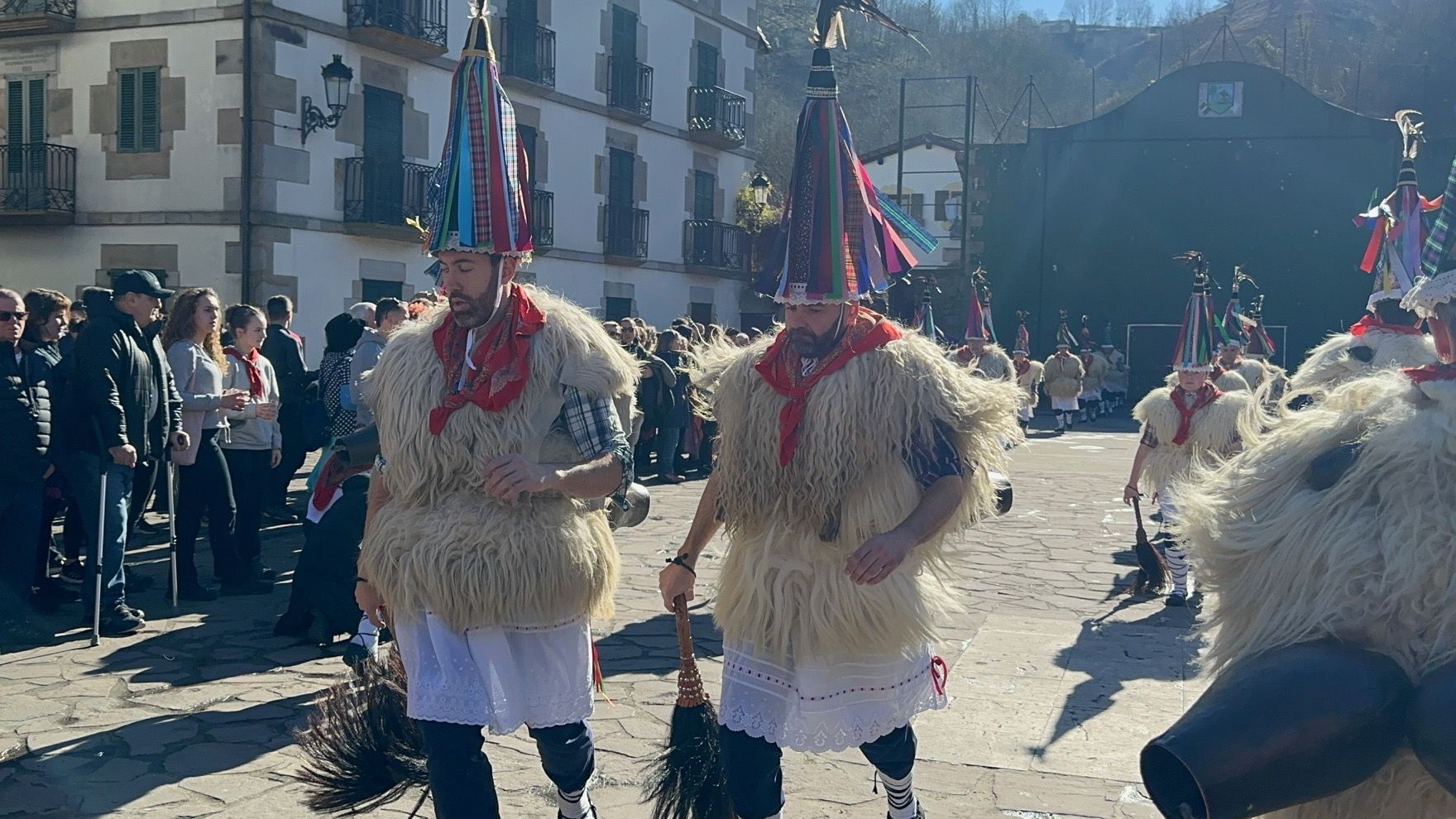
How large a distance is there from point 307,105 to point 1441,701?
59.8 ft

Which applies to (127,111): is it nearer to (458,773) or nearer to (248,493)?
(248,493)

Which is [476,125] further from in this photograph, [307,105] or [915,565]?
[307,105]

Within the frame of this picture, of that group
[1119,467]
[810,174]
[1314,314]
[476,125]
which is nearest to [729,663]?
[810,174]

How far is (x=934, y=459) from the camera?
359 centimetres

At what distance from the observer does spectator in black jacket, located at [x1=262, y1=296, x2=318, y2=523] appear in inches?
413

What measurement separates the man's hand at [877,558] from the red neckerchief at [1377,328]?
5.76 m

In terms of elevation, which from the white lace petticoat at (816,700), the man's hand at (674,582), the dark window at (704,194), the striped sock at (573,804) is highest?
the dark window at (704,194)

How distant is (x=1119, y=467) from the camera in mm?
17891

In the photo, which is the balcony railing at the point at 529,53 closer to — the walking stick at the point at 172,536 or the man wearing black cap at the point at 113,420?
the walking stick at the point at 172,536

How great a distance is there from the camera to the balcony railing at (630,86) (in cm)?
2488

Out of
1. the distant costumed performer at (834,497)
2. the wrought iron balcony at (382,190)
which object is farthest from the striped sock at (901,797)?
the wrought iron balcony at (382,190)

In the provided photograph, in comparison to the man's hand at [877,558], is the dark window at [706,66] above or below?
above

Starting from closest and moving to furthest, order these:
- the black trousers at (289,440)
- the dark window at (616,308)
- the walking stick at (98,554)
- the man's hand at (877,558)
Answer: the man's hand at (877,558)
the walking stick at (98,554)
the black trousers at (289,440)
the dark window at (616,308)

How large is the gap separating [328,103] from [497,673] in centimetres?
1640
